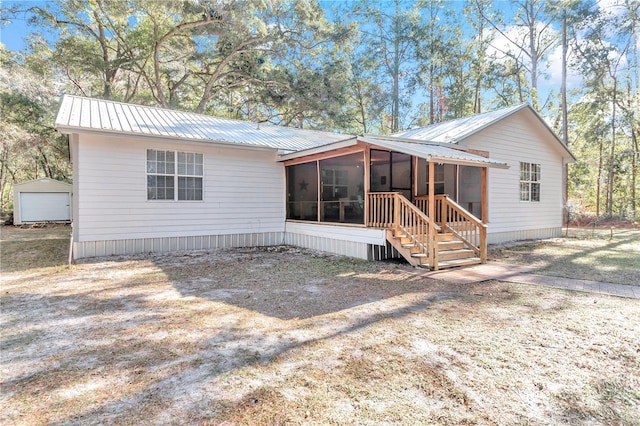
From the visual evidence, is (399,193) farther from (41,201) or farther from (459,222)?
(41,201)

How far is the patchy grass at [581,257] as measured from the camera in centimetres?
646

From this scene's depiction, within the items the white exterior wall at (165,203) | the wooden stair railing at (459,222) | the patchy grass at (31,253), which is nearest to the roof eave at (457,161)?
the wooden stair railing at (459,222)

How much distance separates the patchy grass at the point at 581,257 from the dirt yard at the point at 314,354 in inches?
75.5

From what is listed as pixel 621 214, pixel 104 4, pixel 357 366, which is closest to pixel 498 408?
pixel 357 366

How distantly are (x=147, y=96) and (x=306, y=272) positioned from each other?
20.2 m

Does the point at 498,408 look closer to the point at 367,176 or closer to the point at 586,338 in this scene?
the point at 586,338

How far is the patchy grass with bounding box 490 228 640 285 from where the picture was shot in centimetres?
646

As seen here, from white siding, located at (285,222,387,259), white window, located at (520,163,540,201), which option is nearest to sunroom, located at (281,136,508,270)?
white siding, located at (285,222,387,259)

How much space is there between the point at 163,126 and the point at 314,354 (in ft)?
26.8

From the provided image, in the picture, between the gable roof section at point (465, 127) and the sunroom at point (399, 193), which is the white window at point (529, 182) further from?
the sunroom at point (399, 193)

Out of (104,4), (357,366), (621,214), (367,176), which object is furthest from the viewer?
(621,214)

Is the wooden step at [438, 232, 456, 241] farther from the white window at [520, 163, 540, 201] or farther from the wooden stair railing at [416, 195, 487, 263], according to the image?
the white window at [520, 163, 540, 201]

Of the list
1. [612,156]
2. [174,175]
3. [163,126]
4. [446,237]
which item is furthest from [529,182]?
[612,156]

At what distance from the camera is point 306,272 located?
22.0 ft
